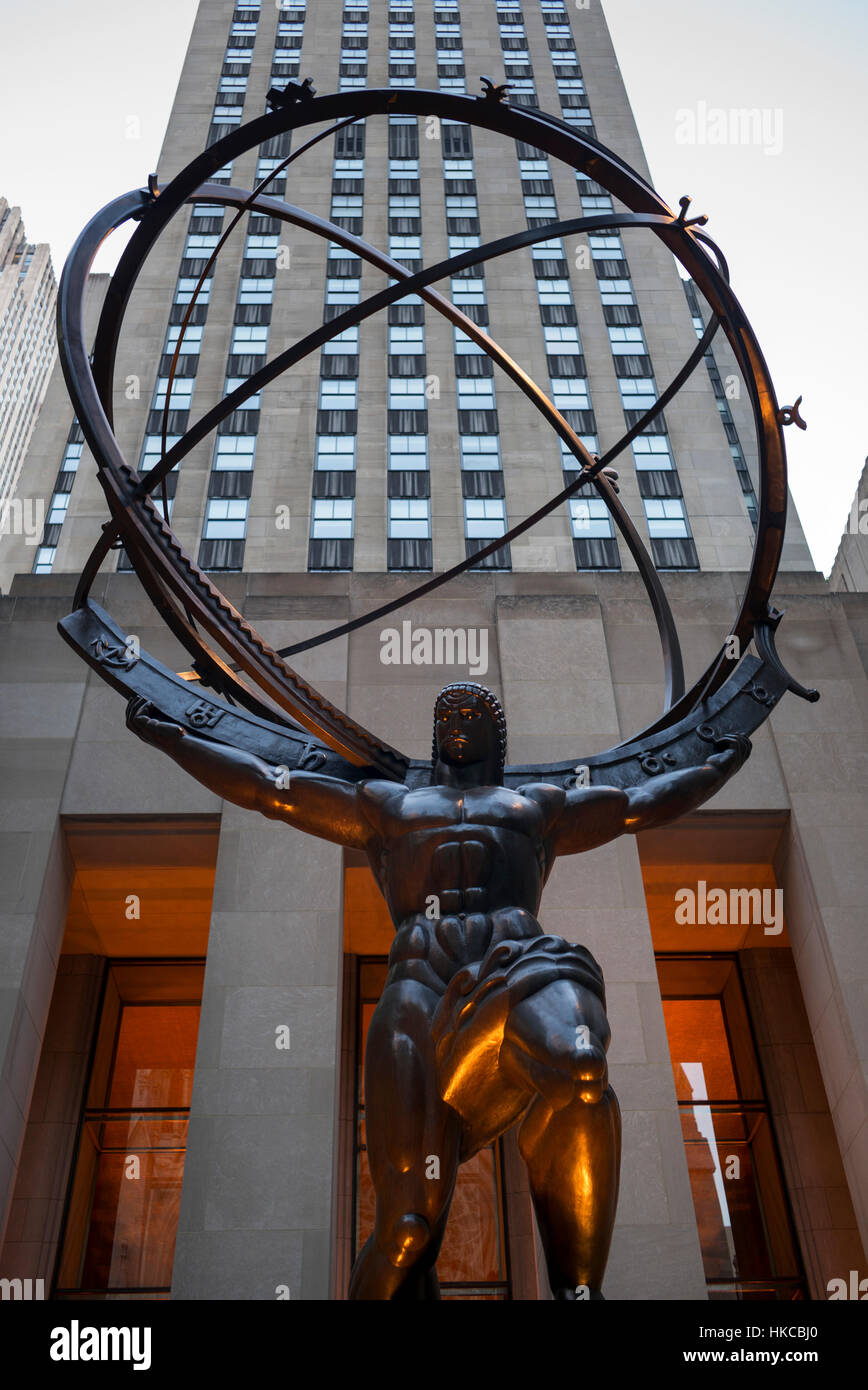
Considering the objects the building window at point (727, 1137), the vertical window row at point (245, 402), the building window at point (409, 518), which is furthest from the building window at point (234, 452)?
the building window at point (727, 1137)

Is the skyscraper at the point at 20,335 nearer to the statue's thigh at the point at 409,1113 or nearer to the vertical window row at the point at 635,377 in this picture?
the vertical window row at the point at 635,377

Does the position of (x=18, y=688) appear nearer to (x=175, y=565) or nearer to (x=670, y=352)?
(x=175, y=565)

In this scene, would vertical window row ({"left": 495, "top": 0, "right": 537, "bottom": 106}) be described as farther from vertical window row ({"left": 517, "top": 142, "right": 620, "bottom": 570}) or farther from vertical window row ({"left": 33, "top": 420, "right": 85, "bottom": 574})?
vertical window row ({"left": 33, "top": 420, "right": 85, "bottom": 574})

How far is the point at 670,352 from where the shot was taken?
27.6m

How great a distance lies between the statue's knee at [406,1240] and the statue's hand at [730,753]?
9.26 ft

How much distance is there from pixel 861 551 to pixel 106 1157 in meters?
15.7

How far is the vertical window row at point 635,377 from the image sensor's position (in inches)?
928

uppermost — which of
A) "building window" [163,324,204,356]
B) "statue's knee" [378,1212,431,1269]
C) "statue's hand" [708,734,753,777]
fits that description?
"building window" [163,324,204,356]

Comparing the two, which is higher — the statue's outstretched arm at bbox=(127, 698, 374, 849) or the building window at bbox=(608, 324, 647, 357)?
the building window at bbox=(608, 324, 647, 357)

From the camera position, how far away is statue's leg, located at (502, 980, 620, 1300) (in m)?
4.53

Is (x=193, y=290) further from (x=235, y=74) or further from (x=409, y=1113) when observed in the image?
(x=409, y=1113)

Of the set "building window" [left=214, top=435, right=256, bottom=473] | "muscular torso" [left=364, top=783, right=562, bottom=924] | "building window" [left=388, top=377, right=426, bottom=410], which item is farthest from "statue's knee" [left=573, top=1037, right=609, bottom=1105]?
"building window" [left=388, top=377, right=426, bottom=410]

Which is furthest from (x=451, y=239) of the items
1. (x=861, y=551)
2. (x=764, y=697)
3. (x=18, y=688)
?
(x=764, y=697)

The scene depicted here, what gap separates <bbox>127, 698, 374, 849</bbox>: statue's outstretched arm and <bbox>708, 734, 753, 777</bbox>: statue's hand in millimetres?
1937
